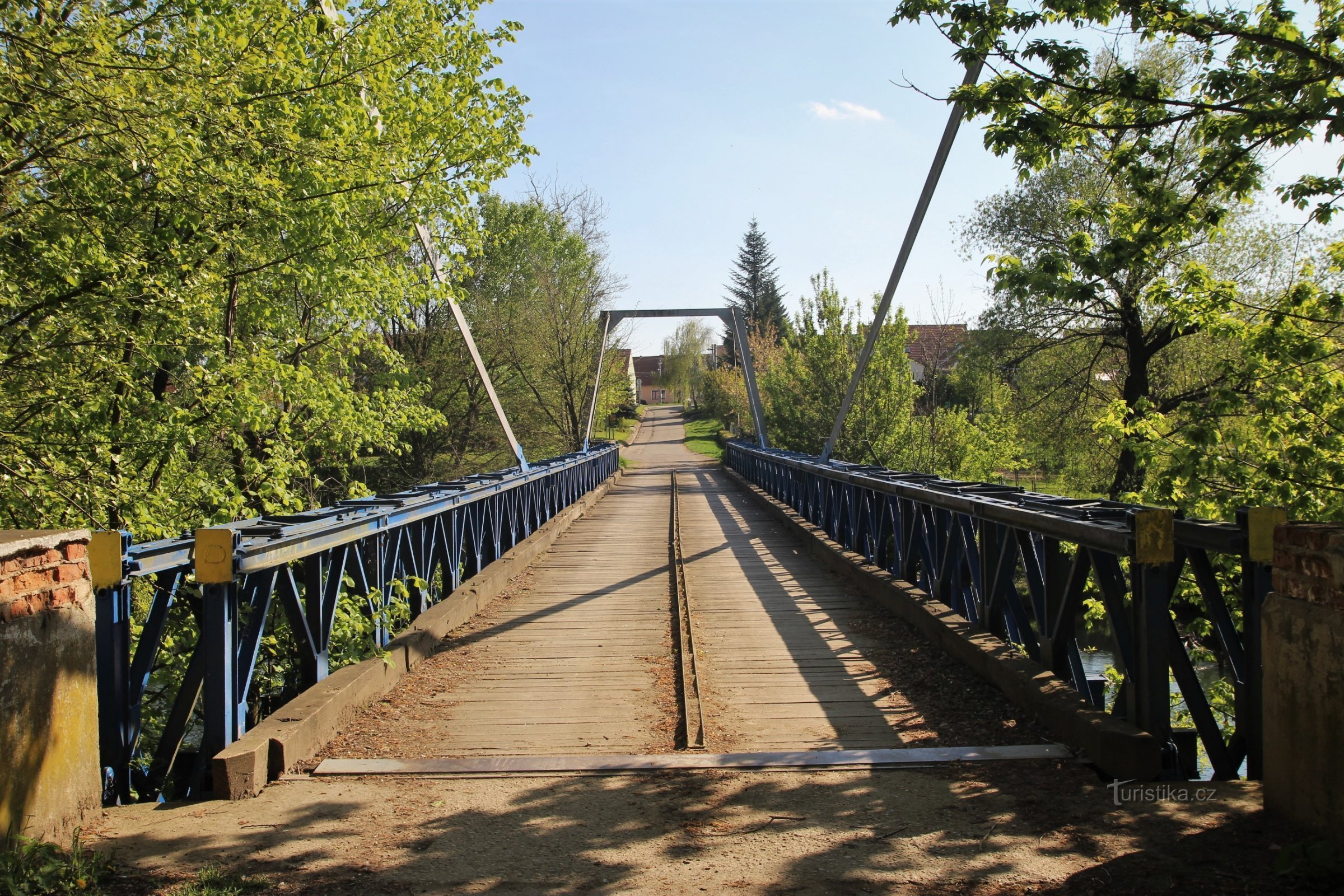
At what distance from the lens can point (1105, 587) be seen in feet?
14.6

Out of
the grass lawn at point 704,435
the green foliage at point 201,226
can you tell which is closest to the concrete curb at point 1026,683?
the green foliage at point 201,226

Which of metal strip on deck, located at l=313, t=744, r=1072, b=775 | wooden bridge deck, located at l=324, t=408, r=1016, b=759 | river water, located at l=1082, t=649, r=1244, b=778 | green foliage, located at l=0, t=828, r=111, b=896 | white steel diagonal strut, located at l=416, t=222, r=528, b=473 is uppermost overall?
white steel diagonal strut, located at l=416, t=222, r=528, b=473

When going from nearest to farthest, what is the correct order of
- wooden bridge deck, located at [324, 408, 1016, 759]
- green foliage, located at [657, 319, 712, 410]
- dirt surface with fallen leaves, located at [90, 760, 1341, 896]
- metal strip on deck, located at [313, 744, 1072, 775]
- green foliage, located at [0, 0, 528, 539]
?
dirt surface with fallen leaves, located at [90, 760, 1341, 896] → metal strip on deck, located at [313, 744, 1072, 775] → wooden bridge deck, located at [324, 408, 1016, 759] → green foliage, located at [0, 0, 528, 539] → green foliage, located at [657, 319, 712, 410]

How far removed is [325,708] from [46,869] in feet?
6.00

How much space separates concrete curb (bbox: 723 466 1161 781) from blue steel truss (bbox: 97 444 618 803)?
3.83m

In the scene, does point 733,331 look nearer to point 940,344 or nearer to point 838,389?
point 838,389

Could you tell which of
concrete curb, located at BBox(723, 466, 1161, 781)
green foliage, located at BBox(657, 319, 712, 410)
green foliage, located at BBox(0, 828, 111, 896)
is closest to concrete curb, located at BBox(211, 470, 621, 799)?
green foliage, located at BBox(0, 828, 111, 896)

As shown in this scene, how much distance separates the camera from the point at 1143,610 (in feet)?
13.4

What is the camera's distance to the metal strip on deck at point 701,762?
4.36 meters

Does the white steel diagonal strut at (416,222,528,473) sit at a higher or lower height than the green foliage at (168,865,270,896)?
higher

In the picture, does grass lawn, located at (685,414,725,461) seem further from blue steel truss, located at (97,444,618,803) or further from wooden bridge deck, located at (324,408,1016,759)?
blue steel truss, located at (97,444,618,803)

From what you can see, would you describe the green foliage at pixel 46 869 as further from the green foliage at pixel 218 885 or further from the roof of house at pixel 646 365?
the roof of house at pixel 646 365

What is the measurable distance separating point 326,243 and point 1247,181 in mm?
7226

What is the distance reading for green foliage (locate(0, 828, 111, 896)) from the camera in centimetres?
290
